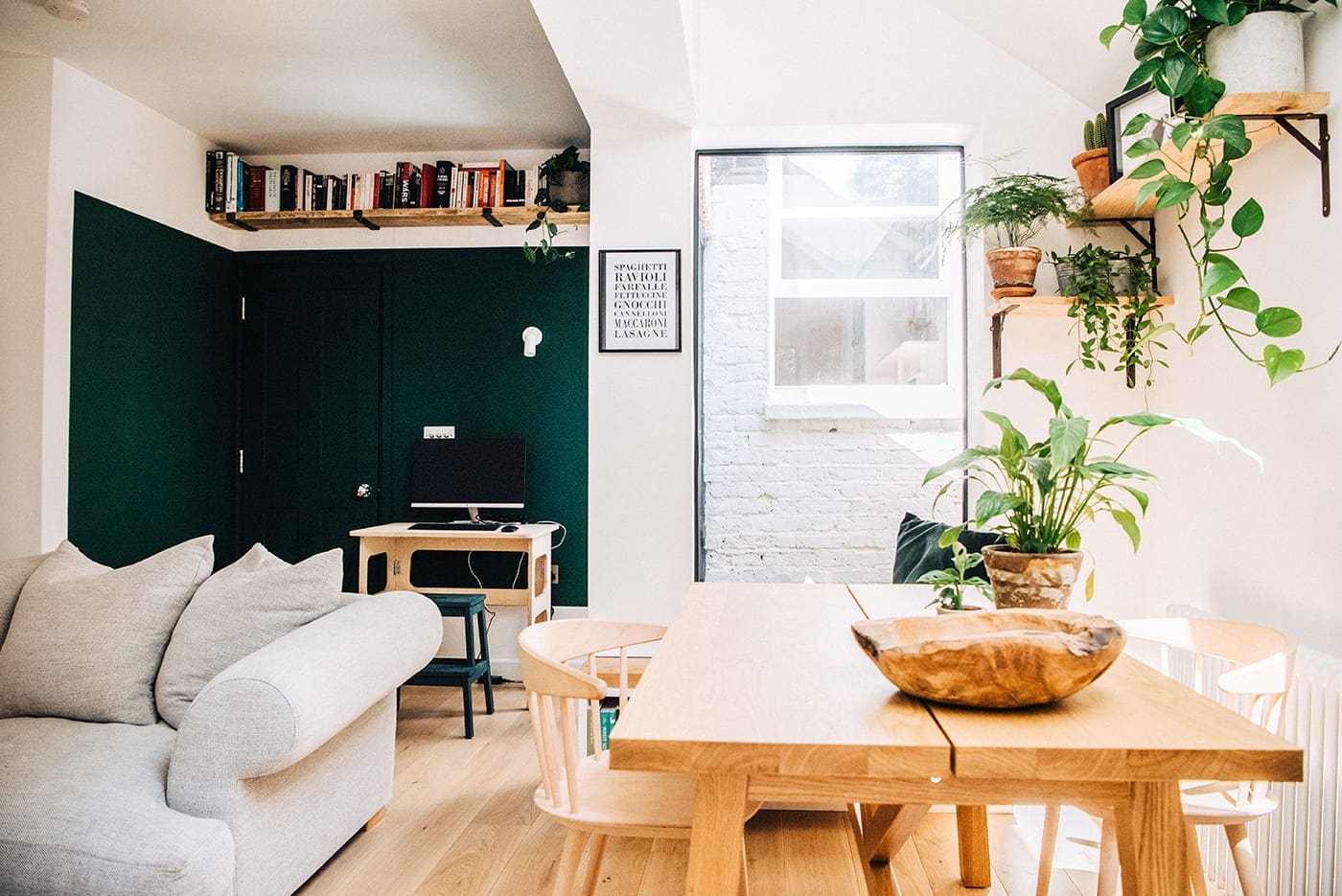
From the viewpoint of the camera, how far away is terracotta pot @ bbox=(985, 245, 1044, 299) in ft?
9.88

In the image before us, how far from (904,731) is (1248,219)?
1.48 m

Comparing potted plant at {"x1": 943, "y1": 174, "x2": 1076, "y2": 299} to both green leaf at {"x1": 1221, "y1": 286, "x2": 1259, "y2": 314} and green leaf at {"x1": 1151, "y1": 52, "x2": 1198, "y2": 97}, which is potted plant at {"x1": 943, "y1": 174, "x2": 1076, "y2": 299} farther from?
green leaf at {"x1": 1221, "y1": 286, "x2": 1259, "y2": 314}

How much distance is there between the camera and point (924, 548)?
2.89 m

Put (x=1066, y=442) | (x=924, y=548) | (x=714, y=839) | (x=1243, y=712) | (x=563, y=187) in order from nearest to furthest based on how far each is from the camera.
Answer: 1. (x=714, y=839)
2. (x=1066, y=442)
3. (x=1243, y=712)
4. (x=924, y=548)
5. (x=563, y=187)

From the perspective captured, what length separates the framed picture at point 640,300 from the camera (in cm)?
357

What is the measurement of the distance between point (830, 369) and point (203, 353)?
→ 308 cm

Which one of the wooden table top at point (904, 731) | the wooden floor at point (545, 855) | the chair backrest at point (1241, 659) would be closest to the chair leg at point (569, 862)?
the wooden table top at point (904, 731)

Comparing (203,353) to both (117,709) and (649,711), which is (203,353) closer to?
(117,709)

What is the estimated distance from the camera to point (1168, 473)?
283 cm

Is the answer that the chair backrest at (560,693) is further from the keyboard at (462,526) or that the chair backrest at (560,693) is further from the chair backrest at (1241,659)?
the keyboard at (462,526)

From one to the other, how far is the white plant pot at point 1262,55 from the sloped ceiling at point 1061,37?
831 mm

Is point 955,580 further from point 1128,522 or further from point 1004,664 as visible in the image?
point 1004,664

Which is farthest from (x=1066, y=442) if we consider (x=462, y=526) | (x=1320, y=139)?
(x=462, y=526)

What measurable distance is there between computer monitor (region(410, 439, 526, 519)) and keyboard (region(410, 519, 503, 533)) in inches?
5.1
